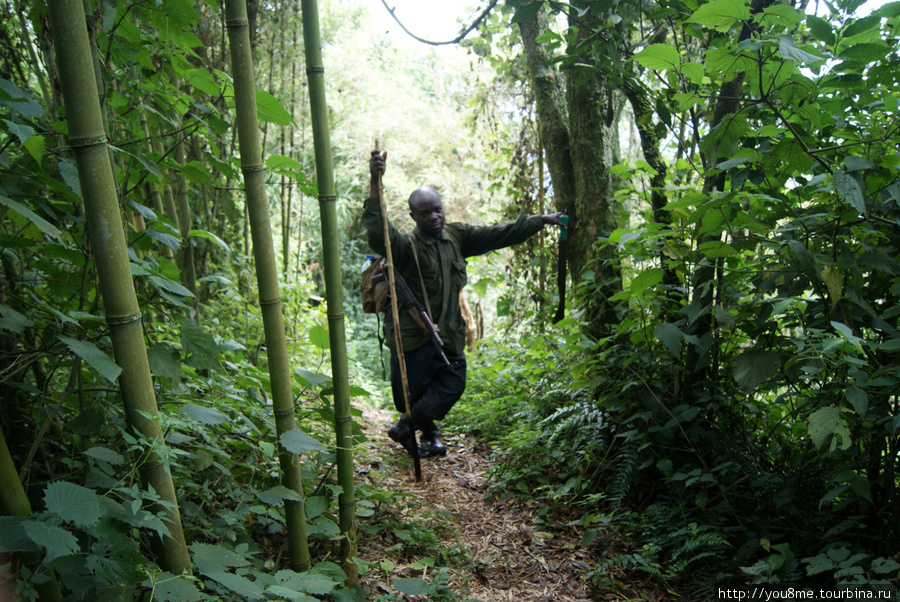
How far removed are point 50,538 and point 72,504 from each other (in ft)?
0.32

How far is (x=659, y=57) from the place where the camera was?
2.26 meters

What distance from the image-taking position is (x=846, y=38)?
199cm

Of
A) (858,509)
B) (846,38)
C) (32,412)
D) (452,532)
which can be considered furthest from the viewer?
(452,532)

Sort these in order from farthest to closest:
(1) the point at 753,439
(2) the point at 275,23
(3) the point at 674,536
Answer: (2) the point at 275,23
(1) the point at 753,439
(3) the point at 674,536

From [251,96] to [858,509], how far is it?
2723mm

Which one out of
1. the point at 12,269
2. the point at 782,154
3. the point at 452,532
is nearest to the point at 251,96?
the point at 12,269

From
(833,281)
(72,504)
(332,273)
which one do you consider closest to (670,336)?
(833,281)

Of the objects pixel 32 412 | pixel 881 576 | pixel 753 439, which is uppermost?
pixel 32 412

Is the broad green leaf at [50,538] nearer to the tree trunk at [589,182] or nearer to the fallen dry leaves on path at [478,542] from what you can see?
the fallen dry leaves on path at [478,542]

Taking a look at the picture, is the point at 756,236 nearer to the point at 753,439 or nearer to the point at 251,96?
the point at 753,439

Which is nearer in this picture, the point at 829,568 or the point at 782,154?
the point at 829,568

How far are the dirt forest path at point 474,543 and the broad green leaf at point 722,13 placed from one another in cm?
242

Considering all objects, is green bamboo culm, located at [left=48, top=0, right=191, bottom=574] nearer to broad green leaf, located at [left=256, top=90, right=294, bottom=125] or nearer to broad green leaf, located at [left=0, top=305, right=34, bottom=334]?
broad green leaf, located at [left=0, top=305, right=34, bottom=334]

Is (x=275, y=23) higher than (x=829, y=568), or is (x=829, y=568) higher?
(x=275, y=23)
